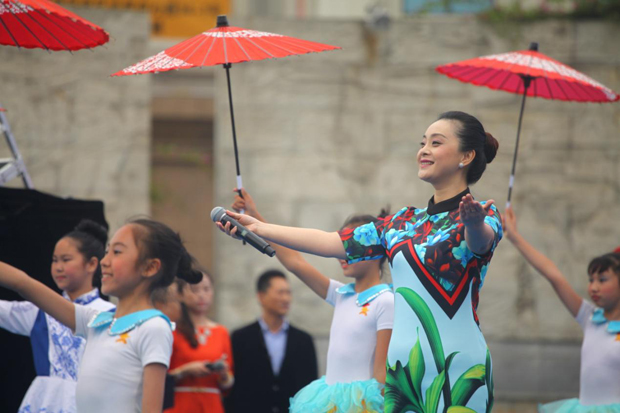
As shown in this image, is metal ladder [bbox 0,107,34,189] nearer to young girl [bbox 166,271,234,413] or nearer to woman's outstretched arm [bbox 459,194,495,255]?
young girl [bbox 166,271,234,413]

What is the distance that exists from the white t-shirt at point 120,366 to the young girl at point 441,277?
810mm

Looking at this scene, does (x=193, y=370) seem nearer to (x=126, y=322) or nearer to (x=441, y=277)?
(x=126, y=322)

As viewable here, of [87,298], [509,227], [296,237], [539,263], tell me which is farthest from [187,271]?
[539,263]

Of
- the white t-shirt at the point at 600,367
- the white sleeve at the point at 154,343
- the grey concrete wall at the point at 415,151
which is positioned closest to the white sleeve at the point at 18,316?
the white sleeve at the point at 154,343

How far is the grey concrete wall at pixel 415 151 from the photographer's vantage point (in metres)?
9.19

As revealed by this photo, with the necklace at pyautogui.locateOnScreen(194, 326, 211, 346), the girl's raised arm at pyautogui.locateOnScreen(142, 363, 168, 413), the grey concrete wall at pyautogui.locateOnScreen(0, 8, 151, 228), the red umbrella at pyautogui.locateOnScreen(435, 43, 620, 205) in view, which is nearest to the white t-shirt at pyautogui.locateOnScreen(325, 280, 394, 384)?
the girl's raised arm at pyautogui.locateOnScreen(142, 363, 168, 413)

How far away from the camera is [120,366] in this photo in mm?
3877

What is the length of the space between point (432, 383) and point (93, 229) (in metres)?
2.54

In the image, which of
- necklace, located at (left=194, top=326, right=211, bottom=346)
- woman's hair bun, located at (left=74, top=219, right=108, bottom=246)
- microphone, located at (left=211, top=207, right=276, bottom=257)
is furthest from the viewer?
necklace, located at (left=194, top=326, right=211, bottom=346)

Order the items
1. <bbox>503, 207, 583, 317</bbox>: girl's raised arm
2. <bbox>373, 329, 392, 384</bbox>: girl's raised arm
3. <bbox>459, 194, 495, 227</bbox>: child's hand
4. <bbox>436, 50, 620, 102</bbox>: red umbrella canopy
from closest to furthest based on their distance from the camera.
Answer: <bbox>459, 194, 495, 227</bbox>: child's hand, <bbox>373, 329, 392, 384</bbox>: girl's raised arm, <bbox>436, 50, 620, 102</bbox>: red umbrella canopy, <bbox>503, 207, 583, 317</bbox>: girl's raised arm

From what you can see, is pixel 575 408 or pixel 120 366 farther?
pixel 575 408

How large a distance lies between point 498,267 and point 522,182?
37.7 inches

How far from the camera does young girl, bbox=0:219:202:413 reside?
12.6ft

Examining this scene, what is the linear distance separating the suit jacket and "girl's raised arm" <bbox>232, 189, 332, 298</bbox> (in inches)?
85.1
